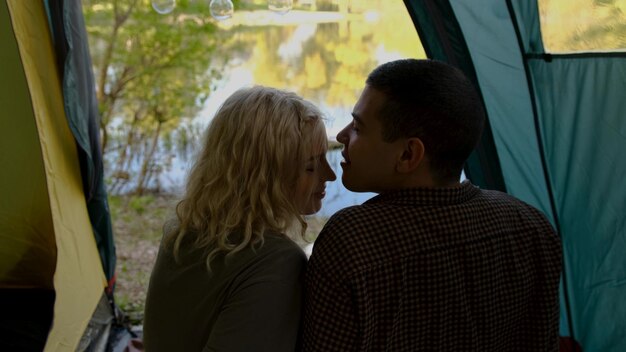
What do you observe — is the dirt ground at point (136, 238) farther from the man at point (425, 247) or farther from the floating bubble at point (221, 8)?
the man at point (425, 247)

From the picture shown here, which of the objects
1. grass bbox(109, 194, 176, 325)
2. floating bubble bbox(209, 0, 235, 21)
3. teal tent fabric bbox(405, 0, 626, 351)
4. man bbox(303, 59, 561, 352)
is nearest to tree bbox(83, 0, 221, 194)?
grass bbox(109, 194, 176, 325)

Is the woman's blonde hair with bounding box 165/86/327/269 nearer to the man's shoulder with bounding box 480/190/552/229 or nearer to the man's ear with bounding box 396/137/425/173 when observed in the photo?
the man's ear with bounding box 396/137/425/173

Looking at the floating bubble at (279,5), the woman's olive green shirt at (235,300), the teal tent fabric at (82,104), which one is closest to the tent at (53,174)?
the teal tent fabric at (82,104)

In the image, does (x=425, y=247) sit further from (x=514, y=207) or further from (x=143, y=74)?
(x=143, y=74)

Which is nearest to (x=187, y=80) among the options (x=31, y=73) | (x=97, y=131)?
(x=97, y=131)

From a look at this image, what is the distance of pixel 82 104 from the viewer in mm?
2938

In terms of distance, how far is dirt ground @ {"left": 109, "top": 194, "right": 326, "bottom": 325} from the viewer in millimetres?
4559

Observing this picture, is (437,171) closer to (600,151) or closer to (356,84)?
(600,151)

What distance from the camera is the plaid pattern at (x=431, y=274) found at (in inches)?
46.7

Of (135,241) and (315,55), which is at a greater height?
(315,55)

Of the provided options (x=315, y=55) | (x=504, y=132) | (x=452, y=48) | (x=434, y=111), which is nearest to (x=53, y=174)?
(x=452, y=48)

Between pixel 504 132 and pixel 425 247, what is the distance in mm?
1321

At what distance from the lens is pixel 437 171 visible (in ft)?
4.36

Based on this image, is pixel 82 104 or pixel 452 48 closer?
pixel 452 48
